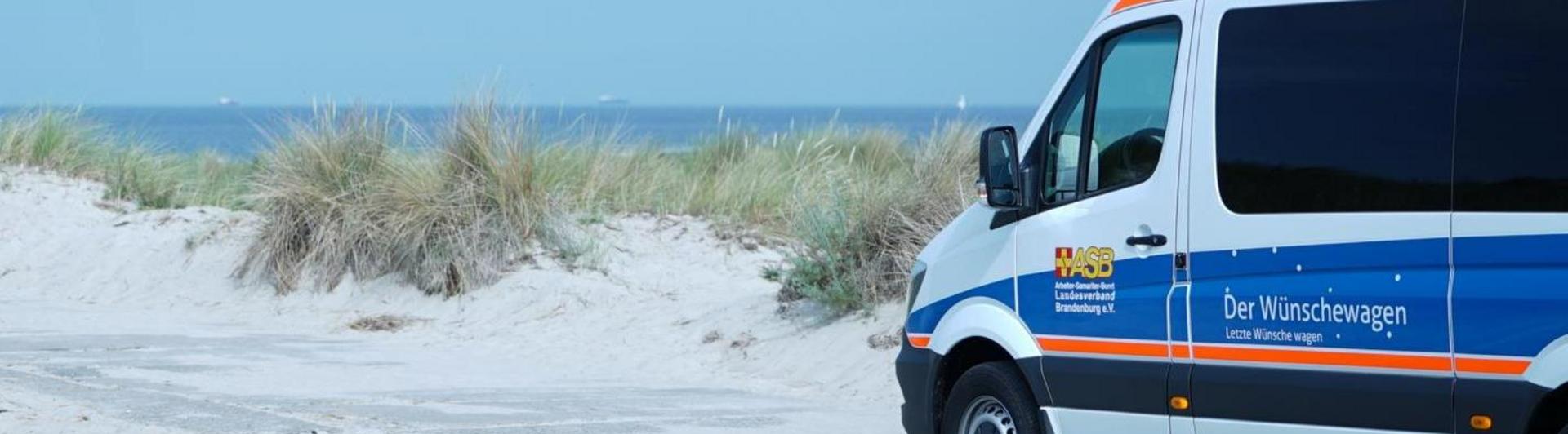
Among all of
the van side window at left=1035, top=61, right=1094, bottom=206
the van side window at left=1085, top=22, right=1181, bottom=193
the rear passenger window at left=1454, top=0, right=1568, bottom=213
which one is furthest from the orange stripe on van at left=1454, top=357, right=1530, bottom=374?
the van side window at left=1035, top=61, right=1094, bottom=206

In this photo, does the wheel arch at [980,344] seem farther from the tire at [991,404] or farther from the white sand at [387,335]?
the white sand at [387,335]

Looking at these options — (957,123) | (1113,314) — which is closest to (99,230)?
(957,123)

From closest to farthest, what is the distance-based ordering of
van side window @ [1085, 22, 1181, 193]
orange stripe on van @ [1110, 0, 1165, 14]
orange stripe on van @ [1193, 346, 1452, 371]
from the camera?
orange stripe on van @ [1193, 346, 1452, 371] < van side window @ [1085, 22, 1181, 193] < orange stripe on van @ [1110, 0, 1165, 14]

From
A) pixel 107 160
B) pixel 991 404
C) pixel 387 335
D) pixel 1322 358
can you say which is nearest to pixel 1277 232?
pixel 1322 358

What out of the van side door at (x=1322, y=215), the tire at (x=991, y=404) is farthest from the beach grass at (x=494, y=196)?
the van side door at (x=1322, y=215)

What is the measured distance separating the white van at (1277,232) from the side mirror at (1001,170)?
1cm

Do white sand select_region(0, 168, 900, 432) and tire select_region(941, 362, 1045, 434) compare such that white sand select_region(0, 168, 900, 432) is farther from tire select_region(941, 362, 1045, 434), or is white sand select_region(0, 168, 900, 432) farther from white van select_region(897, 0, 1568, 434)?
white van select_region(897, 0, 1568, 434)

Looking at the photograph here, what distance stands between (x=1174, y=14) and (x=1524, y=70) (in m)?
1.44

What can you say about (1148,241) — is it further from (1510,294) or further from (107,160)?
(107,160)

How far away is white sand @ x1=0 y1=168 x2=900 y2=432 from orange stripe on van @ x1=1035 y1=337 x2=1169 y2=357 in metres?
3.38

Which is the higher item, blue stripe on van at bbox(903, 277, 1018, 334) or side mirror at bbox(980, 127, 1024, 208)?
side mirror at bbox(980, 127, 1024, 208)

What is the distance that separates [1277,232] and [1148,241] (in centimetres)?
55

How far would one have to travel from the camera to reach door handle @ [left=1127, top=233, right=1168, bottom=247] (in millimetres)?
6777

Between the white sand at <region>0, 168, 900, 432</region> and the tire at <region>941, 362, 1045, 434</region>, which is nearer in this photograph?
the tire at <region>941, 362, 1045, 434</region>
